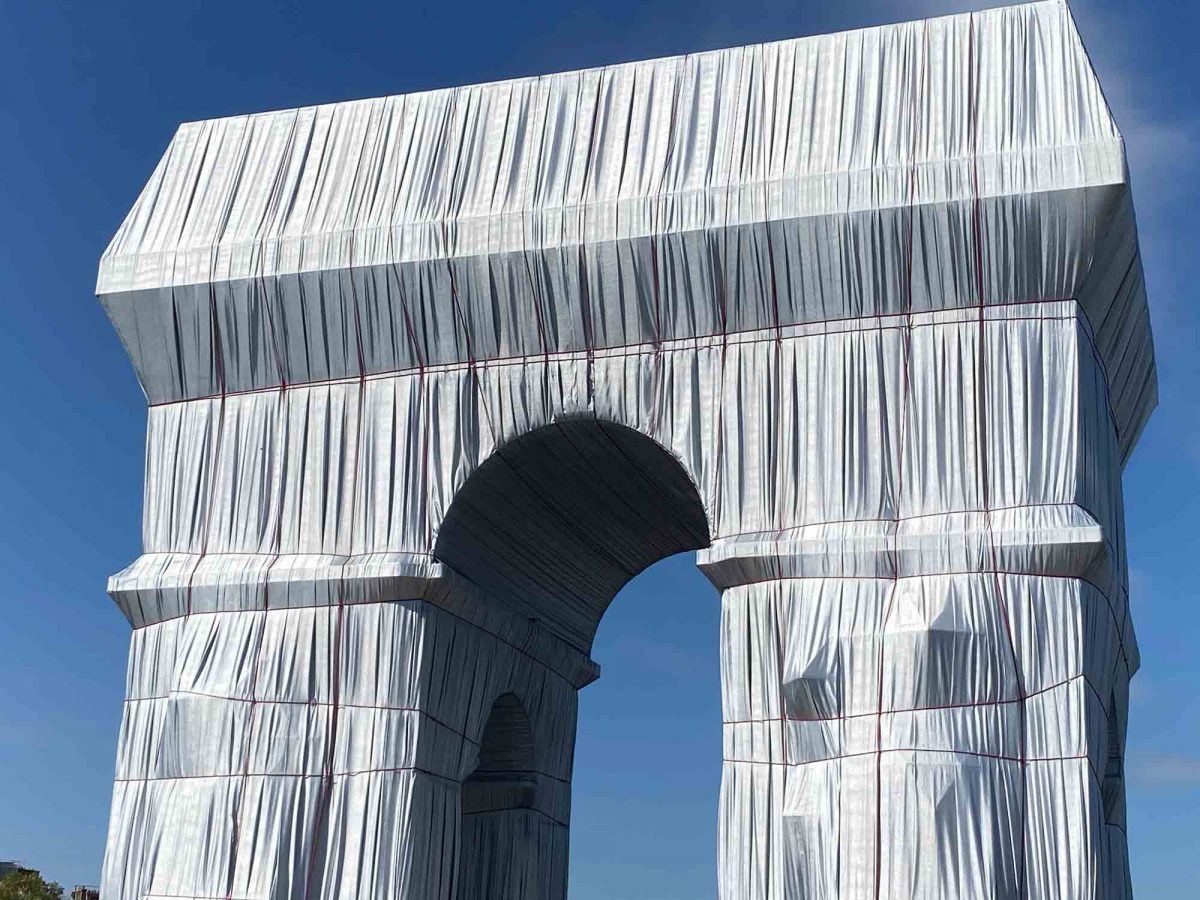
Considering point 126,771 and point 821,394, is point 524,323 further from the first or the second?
point 126,771

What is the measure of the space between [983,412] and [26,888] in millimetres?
40692

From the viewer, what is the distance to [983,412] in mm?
17953

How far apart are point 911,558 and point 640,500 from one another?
18.3ft

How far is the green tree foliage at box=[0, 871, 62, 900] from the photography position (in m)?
48.0

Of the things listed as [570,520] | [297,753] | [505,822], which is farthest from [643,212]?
[505,822]

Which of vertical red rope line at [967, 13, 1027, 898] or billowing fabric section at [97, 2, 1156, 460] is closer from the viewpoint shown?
vertical red rope line at [967, 13, 1027, 898]

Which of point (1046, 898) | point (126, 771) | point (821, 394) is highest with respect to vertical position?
point (821, 394)

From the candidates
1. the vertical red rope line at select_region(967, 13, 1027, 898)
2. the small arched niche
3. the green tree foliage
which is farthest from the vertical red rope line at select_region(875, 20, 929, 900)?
the green tree foliage

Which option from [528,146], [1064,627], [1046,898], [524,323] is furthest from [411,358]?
[1046,898]

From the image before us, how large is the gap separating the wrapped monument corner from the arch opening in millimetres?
105

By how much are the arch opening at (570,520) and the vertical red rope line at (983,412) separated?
12.7ft

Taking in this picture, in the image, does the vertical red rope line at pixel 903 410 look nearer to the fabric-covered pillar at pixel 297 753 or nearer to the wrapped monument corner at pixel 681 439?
the wrapped monument corner at pixel 681 439

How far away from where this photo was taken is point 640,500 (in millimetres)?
22438

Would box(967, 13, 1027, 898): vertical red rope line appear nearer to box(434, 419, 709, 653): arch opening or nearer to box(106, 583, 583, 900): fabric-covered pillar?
box(434, 419, 709, 653): arch opening
